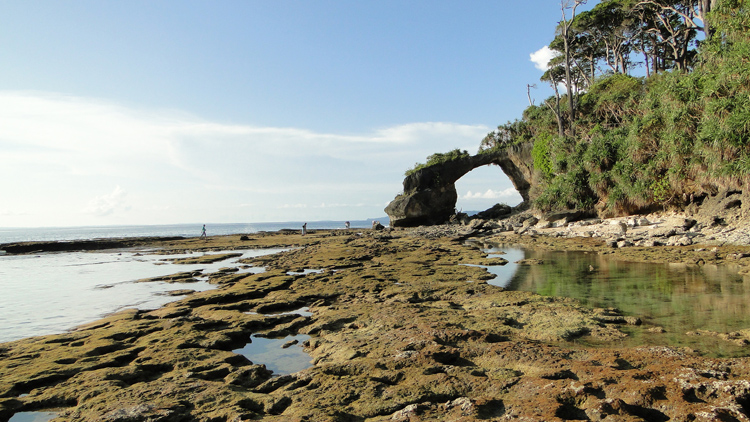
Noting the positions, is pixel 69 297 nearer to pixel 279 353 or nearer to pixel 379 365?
pixel 279 353

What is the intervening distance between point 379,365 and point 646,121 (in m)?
20.0

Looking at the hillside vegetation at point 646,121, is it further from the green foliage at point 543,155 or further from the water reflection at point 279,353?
the water reflection at point 279,353

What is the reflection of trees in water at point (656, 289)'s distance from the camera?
576 centimetres

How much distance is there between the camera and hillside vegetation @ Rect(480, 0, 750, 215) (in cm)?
1407

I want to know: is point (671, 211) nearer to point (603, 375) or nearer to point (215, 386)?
point (603, 375)

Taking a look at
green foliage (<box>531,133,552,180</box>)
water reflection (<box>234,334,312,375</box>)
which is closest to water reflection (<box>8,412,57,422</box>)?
water reflection (<box>234,334,312,375</box>)

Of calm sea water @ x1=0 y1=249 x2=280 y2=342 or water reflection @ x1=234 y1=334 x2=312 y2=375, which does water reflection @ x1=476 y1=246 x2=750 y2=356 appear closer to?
water reflection @ x1=234 y1=334 x2=312 y2=375

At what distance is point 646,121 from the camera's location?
18.3 metres

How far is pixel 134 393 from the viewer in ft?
13.0

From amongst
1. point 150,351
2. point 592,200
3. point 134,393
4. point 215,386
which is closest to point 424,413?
point 215,386

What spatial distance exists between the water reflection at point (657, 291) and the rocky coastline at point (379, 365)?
1.44 feet

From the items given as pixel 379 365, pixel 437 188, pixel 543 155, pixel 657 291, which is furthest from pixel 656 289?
pixel 437 188

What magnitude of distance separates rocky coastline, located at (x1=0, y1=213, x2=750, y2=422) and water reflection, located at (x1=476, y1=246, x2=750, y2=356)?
1.44 feet

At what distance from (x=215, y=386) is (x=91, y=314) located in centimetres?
651
